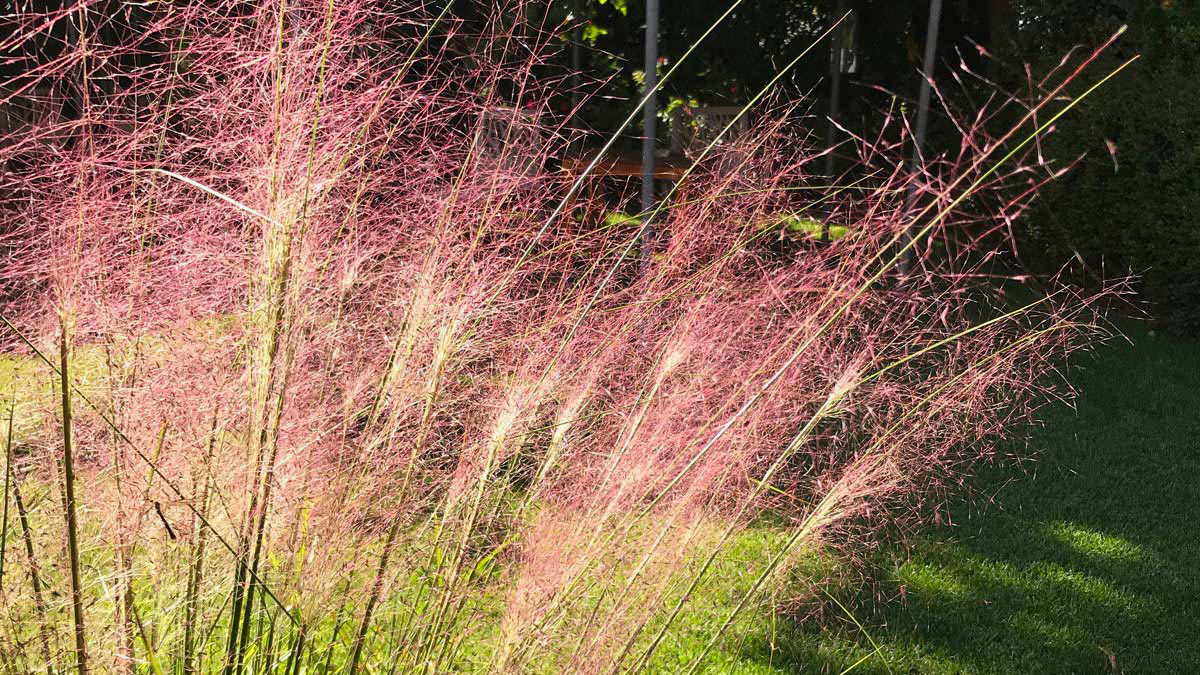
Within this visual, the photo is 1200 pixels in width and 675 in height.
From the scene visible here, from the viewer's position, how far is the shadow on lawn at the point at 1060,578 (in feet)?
9.52

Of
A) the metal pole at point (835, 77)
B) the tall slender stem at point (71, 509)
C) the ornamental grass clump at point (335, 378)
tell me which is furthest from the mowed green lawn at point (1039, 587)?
the metal pole at point (835, 77)

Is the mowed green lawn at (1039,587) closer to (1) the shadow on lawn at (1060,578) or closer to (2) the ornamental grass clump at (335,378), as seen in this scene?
(1) the shadow on lawn at (1060,578)

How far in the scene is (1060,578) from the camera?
3424 mm

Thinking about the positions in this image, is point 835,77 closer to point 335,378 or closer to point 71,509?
point 335,378

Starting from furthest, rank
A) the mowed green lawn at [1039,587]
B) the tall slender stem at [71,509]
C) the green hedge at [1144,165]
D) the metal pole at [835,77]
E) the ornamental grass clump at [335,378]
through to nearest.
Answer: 1. the metal pole at [835,77]
2. the green hedge at [1144,165]
3. the mowed green lawn at [1039,587]
4. the ornamental grass clump at [335,378]
5. the tall slender stem at [71,509]

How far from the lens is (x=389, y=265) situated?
1656 mm

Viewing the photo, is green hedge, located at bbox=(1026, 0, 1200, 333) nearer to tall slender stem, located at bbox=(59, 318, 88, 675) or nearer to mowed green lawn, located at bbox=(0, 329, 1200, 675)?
mowed green lawn, located at bbox=(0, 329, 1200, 675)

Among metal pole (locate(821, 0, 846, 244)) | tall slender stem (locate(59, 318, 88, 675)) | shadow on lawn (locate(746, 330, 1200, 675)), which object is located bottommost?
shadow on lawn (locate(746, 330, 1200, 675))

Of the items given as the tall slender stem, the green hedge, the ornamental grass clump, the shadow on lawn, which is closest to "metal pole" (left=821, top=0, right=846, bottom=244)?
the green hedge

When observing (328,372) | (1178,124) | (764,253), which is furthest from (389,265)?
(1178,124)

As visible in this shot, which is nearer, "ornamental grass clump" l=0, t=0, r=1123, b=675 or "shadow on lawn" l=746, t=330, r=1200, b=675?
"ornamental grass clump" l=0, t=0, r=1123, b=675

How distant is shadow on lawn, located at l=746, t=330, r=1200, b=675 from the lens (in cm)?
290

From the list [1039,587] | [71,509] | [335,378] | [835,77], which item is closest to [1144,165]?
[835,77]

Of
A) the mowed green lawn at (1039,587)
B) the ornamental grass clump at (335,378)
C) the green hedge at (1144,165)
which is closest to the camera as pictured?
the ornamental grass clump at (335,378)
